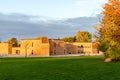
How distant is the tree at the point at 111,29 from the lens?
41.0m

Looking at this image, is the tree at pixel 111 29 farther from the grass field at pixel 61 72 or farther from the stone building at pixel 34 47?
the stone building at pixel 34 47

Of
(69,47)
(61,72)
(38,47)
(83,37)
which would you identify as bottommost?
(61,72)

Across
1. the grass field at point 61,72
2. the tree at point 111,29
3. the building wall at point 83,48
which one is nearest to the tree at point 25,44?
the building wall at point 83,48

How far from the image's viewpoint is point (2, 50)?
113125 millimetres

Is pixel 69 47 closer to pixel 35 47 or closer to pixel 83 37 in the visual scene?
pixel 83 37

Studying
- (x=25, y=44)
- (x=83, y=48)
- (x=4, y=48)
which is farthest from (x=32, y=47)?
(x=83, y=48)

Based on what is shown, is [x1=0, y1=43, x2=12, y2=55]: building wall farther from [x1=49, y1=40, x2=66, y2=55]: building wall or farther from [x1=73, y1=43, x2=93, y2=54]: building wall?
[x1=73, y1=43, x2=93, y2=54]: building wall

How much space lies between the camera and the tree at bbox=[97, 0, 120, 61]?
135 feet

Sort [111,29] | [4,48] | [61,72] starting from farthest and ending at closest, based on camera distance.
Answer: [4,48], [111,29], [61,72]

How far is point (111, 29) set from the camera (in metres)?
41.4

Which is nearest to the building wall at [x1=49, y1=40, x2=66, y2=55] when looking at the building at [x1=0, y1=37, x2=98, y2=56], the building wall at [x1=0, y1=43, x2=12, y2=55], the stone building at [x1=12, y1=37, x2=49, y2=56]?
the building at [x1=0, y1=37, x2=98, y2=56]

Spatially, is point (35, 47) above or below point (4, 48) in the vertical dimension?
above

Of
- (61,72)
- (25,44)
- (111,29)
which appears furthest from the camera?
(25,44)

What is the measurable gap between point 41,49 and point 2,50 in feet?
53.6
